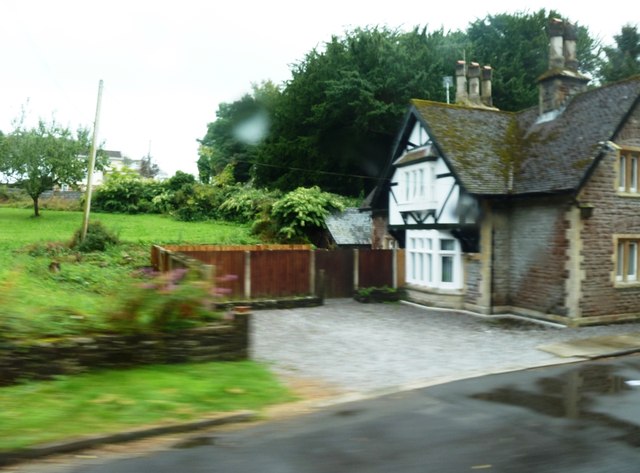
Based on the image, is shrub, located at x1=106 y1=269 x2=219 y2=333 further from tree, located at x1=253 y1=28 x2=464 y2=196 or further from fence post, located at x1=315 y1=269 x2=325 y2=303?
tree, located at x1=253 y1=28 x2=464 y2=196

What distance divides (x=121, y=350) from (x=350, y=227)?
2204 cm

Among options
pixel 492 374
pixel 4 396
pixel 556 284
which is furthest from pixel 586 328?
pixel 4 396

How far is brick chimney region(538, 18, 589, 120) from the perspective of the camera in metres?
Result: 19.2

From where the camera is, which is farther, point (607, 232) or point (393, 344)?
point (607, 232)

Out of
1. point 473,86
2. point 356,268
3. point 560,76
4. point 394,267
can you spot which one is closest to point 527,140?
point 560,76

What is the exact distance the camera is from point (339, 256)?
21938mm

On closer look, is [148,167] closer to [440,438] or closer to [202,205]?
[202,205]

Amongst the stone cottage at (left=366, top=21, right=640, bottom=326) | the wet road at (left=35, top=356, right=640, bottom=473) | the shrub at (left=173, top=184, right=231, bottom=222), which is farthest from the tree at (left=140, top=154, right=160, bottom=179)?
the wet road at (left=35, top=356, right=640, bottom=473)

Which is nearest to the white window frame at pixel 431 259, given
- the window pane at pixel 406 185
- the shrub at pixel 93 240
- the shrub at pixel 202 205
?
the window pane at pixel 406 185

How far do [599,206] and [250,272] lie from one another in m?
11.4

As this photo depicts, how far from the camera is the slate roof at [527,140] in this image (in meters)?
16.4

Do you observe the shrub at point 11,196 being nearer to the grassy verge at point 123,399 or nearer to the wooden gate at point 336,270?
the wooden gate at point 336,270

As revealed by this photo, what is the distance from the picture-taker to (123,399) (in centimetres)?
733

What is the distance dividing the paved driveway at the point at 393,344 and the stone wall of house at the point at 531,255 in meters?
1.14
